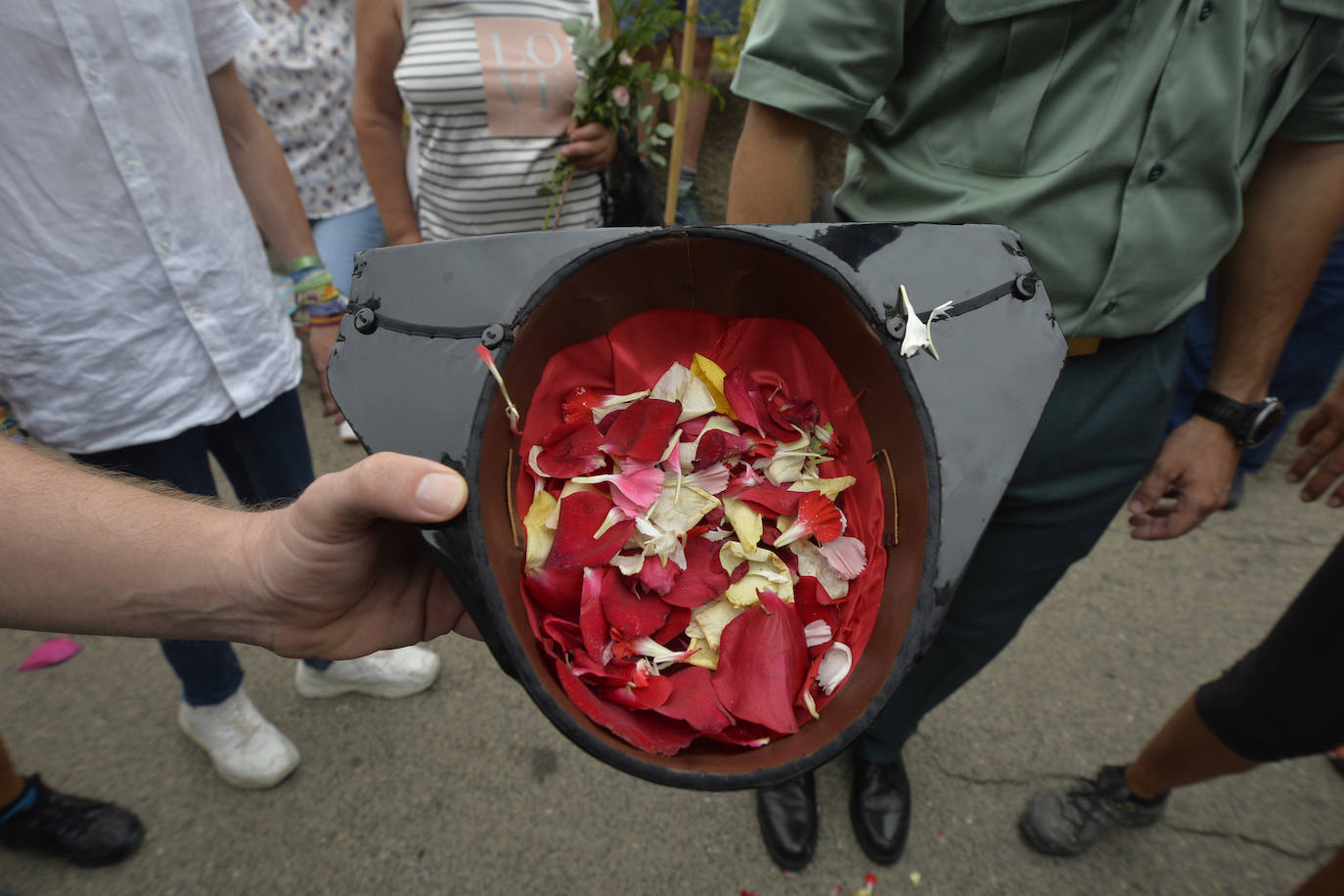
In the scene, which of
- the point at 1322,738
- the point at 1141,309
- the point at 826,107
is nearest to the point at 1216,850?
the point at 1322,738

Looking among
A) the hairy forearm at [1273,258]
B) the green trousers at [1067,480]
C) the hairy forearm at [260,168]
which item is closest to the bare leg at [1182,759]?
the green trousers at [1067,480]

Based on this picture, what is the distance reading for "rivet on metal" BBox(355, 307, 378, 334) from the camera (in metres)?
0.71

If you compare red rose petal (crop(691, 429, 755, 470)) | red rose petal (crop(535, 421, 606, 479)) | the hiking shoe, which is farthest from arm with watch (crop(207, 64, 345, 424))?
the hiking shoe

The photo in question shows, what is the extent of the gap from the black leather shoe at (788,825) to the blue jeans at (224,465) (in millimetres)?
1352

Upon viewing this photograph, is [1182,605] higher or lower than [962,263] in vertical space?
lower

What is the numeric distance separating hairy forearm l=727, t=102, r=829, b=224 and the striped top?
2.62 feet

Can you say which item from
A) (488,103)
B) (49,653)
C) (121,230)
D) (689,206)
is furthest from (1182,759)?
(49,653)

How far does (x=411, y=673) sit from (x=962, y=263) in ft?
6.04

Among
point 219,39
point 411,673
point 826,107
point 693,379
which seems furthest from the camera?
point 411,673

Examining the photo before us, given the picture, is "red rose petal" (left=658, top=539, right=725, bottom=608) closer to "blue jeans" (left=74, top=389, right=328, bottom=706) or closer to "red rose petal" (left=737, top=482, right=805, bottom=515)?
"red rose petal" (left=737, top=482, right=805, bottom=515)

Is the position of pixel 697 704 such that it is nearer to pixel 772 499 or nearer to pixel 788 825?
pixel 772 499

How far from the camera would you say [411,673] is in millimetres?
1956

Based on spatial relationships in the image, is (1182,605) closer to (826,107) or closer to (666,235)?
(826,107)

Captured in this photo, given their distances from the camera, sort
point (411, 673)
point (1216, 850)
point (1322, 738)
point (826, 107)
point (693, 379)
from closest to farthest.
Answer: point (693, 379), point (826, 107), point (1322, 738), point (1216, 850), point (411, 673)
